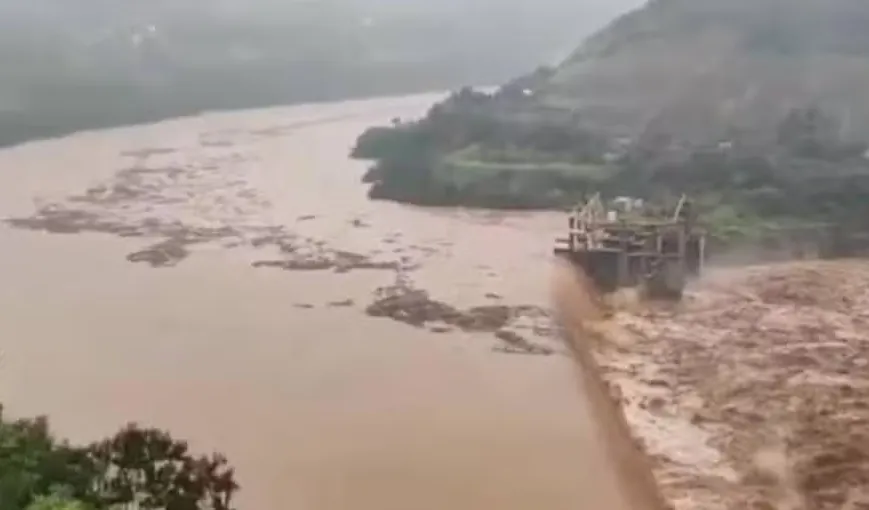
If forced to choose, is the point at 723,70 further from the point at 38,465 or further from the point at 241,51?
the point at 38,465

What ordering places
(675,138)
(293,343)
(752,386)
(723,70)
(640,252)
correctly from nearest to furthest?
(752,386) → (293,343) → (640,252) → (675,138) → (723,70)

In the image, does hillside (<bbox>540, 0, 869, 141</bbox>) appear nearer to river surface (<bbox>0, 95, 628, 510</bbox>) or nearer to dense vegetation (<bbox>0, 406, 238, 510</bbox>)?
river surface (<bbox>0, 95, 628, 510</bbox>)

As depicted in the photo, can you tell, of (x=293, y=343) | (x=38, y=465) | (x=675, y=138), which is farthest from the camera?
(x=675, y=138)

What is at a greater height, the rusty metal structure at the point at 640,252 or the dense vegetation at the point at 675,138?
the dense vegetation at the point at 675,138

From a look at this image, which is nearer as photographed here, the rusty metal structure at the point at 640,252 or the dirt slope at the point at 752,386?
the dirt slope at the point at 752,386

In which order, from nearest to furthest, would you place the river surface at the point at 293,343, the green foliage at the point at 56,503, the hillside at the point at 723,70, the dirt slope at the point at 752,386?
the green foliage at the point at 56,503, the dirt slope at the point at 752,386, the river surface at the point at 293,343, the hillside at the point at 723,70

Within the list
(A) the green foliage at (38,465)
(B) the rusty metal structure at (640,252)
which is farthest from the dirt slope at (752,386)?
(A) the green foliage at (38,465)

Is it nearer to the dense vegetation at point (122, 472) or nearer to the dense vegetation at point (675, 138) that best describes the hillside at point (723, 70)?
the dense vegetation at point (675, 138)

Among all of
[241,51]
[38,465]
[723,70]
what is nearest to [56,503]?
[38,465]
